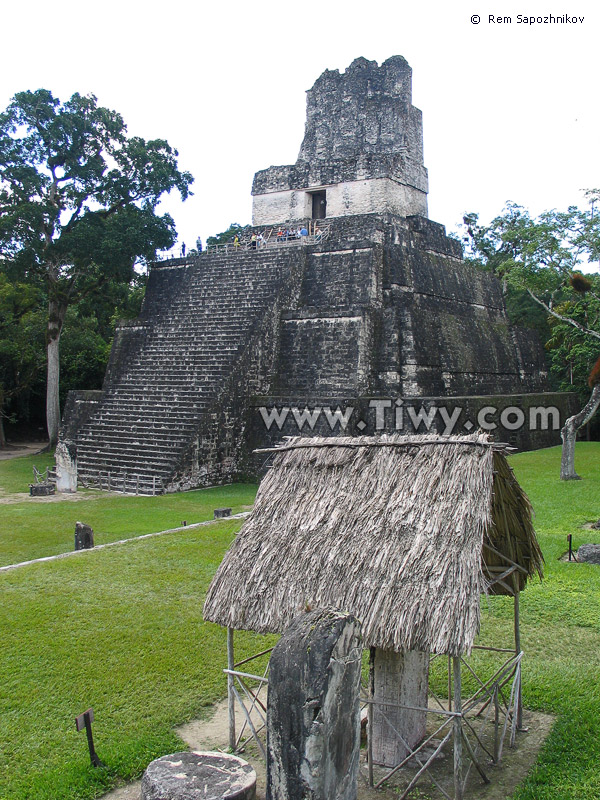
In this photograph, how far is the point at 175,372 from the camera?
1312cm

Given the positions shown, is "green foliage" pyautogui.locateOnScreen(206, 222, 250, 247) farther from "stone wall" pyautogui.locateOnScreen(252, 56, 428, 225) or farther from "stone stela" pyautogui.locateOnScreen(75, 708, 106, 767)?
"stone stela" pyautogui.locateOnScreen(75, 708, 106, 767)

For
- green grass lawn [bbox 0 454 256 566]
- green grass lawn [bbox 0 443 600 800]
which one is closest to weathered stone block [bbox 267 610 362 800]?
green grass lawn [bbox 0 443 600 800]

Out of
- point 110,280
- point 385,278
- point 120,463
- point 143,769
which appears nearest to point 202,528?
point 120,463

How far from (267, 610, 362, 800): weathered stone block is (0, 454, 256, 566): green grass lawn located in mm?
5295

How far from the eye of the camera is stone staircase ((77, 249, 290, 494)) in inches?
464

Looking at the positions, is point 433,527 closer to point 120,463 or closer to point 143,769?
point 143,769

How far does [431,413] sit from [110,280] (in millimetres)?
9153

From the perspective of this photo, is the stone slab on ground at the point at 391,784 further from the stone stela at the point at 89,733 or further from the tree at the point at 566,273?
the tree at the point at 566,273

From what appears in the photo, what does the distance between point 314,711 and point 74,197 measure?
15413 mm

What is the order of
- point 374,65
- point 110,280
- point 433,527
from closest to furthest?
point 433,527, point 374,65, point 110,280

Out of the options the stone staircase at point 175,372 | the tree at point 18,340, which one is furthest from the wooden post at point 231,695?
the tree at point 18,340

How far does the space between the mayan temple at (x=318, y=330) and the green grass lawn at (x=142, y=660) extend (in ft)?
13.9

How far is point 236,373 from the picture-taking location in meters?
12.5

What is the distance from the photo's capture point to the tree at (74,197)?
15500mm
